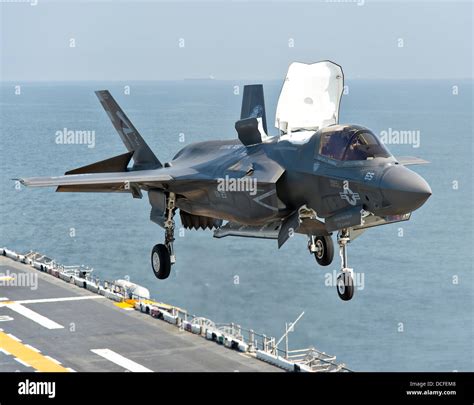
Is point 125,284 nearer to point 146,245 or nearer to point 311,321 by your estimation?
point 311,321

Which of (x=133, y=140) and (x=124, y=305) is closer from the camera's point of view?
(x=133, y=140)

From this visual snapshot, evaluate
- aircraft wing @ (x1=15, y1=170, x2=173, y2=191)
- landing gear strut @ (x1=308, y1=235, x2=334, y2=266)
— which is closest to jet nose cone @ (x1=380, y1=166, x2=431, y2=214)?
landing gear strut @ (x1=308, y1=235, x2=334, y2=266)

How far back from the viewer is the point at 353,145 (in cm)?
3109

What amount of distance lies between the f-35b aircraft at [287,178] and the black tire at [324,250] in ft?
0.12

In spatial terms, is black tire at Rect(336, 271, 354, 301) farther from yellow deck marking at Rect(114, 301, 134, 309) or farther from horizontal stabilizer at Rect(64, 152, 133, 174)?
yellow deck marking at Rect(114, 301, 134, 309)

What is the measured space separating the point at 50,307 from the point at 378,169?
45.2 metres

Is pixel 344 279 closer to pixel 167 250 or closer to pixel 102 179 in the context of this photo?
pixel 167 250

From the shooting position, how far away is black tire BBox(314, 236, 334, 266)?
117ft

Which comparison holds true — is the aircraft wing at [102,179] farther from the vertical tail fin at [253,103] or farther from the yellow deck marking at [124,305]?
the yellow deck marking at [124,305]

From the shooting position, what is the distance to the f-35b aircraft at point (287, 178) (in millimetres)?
30500

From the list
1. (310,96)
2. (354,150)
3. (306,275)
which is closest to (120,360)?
(310,96)

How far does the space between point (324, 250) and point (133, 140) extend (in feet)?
35.2

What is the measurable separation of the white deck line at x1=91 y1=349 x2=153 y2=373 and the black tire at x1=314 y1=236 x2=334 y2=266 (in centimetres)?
2188

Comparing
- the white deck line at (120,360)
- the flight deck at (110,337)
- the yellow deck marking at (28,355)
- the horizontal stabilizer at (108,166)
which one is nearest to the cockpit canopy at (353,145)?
the horizontal stabilizer at (108,166)
